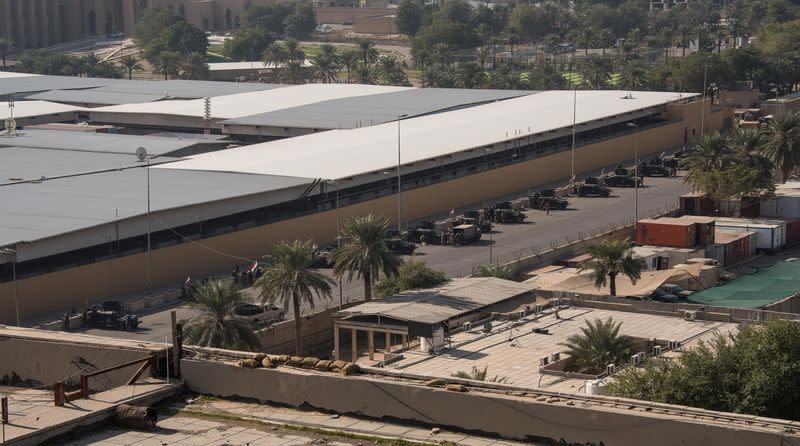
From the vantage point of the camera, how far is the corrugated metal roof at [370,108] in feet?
271

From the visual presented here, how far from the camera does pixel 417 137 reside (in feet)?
246

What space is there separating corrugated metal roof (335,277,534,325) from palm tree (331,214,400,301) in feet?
9.46

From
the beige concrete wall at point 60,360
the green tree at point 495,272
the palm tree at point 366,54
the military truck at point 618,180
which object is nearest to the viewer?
the beige concrete wall at point 60,360

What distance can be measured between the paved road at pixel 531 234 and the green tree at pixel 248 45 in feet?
287

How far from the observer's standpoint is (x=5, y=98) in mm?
97625

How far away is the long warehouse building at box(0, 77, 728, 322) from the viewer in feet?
160

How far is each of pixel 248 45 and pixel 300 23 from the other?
32.7 meters

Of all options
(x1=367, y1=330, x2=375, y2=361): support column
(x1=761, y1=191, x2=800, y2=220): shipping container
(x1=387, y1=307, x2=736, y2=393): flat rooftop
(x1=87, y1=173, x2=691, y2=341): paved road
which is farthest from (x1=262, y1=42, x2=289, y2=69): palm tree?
(x1=367, y1=330, x2=375, y2=361): support column

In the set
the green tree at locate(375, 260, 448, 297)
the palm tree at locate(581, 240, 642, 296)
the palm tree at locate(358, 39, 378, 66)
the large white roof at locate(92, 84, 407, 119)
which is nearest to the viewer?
the green tree at locate(375, 260, 448, 297)

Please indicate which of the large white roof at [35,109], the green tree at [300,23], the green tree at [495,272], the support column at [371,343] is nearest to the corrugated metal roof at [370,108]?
the large white roof at [35,109]

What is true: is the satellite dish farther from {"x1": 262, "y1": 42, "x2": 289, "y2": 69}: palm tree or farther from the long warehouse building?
{"x1": 262, "y1": 42, "x2": 289, "y2": 69}: palm tree

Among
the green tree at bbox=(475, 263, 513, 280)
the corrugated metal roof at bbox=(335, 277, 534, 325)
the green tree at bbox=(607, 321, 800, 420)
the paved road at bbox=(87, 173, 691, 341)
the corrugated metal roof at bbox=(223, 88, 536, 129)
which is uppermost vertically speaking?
the green tree at bbox=(607, 321, 800, 420)

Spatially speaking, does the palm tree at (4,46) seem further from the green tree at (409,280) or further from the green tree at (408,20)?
the green tree at (409,280)

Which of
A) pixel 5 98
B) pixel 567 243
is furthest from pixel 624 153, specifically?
pixel 5 98
